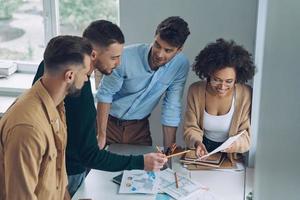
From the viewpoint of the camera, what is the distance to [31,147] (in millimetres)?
1357

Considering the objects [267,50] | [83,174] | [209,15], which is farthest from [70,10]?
[267,50]

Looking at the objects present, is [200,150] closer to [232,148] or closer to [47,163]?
[232,148]

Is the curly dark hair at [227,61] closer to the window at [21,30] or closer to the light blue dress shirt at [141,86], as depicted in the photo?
the light blue dress shirt at [141,86]

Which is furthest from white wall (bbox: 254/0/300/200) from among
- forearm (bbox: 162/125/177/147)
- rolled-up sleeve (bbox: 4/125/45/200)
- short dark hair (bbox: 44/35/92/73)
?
forearm (bbox: 162/125/177/147)

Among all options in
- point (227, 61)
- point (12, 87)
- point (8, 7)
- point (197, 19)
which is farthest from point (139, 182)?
point (8, 7)

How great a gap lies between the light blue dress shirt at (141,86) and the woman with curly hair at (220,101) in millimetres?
122

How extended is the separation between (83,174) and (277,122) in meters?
1.75

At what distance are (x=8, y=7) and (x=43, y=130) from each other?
214 centimetres

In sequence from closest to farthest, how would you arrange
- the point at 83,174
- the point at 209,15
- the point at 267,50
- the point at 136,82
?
the point at 267,50, the point at 83,174, the point at 136,82, the point at 209,15

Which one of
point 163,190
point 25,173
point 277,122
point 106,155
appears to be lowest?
point 163,190

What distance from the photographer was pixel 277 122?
237mm

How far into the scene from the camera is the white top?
7.19 feet

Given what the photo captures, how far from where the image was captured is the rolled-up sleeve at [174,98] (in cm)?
232

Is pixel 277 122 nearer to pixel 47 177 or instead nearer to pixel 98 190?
pixel 47 177
